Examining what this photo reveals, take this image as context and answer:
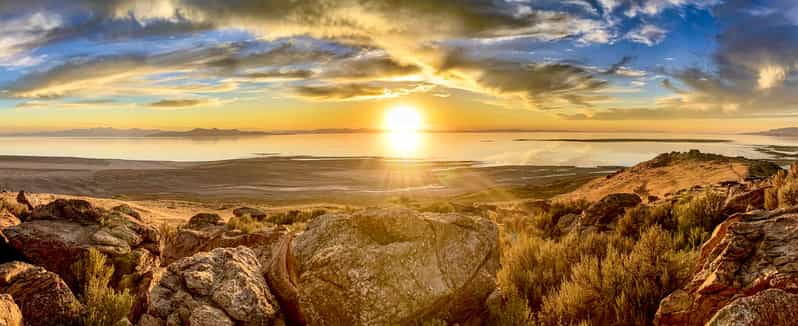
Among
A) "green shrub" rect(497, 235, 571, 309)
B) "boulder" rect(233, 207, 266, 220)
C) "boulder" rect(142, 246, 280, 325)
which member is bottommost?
"boulder" rect(233, 207, 266, 220)

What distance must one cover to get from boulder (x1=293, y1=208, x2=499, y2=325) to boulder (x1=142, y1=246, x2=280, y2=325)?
2.03ft

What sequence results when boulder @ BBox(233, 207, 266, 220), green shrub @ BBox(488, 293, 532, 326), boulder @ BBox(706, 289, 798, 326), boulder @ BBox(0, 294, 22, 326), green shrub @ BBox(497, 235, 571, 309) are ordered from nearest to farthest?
1. boulder @ BBox(706, 289, 798, 326)
2. boulder @ BBox(0, 294, 22, 326)
3. green shrub @ BBox(488, 293, 532, 326)
4. green shrub @ BBox(497, 235, 571, 309)
5. boulder @ BBox(233, 207, 266, 220)

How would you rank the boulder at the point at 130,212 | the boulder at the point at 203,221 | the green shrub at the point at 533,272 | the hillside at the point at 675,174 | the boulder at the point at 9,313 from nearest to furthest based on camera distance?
1. the boulder at the point at 9,313
2. the green shrub at the point at 533,272
3. the boulder at the point at 130,212
4. the boulder at the point at 203,221
5. the hillside at the point at 675,174

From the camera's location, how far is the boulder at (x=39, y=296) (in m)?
5.02

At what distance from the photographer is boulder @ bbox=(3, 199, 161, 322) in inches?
294

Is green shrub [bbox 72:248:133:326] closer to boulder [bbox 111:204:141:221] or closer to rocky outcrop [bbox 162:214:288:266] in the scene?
rocky outcrop [bbox 162:214:288:266]

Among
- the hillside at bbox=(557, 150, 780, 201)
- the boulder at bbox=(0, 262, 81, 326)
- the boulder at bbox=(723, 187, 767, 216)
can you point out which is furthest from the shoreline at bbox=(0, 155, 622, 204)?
the boulder at bbox=(0, 262, 81, 326)

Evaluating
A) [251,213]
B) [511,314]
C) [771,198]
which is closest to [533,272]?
[511,314]

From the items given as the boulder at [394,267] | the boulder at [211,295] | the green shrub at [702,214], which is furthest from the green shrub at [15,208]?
the green shrub at [702,214]

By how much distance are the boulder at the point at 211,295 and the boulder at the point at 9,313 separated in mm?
1167

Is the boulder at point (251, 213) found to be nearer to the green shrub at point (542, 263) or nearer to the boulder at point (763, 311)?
the green shrub at point (542, 263)

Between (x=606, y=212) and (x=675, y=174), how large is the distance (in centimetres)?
2952

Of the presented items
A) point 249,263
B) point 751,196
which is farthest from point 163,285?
point 751,196

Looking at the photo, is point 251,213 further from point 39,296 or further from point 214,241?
point 39,296
